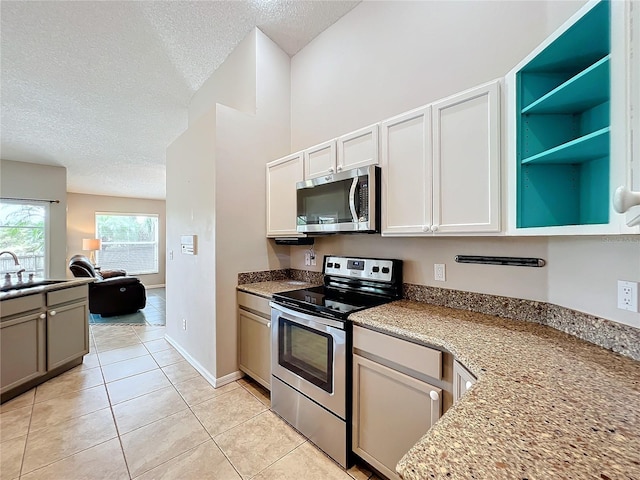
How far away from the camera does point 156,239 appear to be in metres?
8.29

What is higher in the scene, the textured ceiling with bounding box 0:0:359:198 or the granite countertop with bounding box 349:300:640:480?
the textured ceiling with bounding box 0:0:359:198

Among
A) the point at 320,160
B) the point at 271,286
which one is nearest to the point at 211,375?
the point at 271,286

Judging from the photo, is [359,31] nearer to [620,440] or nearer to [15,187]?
[620,440]

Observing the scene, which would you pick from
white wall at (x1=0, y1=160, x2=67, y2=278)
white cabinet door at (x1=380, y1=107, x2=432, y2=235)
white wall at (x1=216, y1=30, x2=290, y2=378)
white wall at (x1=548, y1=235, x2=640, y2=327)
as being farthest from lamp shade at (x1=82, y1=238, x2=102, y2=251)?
white wall at (x1=548, y1=235, x2=640, y2=327)

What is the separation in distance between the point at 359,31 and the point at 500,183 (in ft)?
6.40

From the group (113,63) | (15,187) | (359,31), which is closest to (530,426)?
(359,31)

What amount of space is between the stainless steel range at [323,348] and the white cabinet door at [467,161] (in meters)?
0.59

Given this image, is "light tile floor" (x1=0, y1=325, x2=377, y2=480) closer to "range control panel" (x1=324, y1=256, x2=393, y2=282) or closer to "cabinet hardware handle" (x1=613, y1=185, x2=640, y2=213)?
"range control panel" (x1=324, y1=256, x2=393, y2=282)

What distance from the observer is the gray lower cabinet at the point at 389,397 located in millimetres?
1289

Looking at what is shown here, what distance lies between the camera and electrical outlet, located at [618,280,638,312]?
3.42 feet

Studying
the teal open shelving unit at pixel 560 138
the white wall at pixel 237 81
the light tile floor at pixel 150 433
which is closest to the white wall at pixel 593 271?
the teal open shelving unit at pixel 560 138

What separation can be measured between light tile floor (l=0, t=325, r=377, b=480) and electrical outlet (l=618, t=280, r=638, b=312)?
1.49 m

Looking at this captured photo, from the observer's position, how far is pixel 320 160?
2.31 metres

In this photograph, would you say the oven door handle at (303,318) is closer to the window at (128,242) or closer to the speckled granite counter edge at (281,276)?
the speckled granite counter edge at (281,276)
